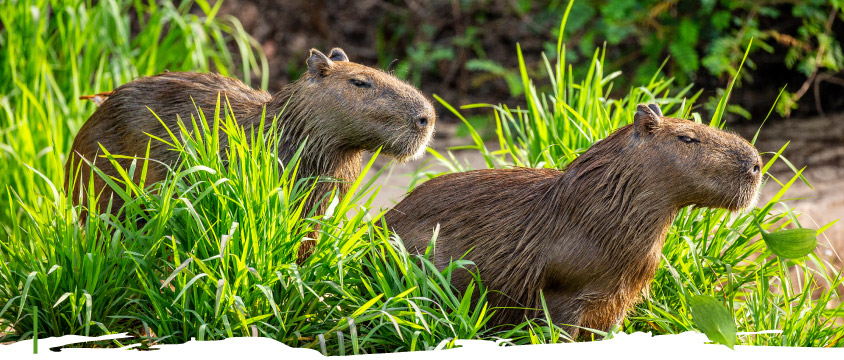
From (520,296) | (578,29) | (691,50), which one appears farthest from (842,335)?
(578,29)

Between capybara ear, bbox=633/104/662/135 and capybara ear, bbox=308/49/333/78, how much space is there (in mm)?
1171

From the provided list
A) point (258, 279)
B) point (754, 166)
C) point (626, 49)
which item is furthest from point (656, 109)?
point (626, 49)

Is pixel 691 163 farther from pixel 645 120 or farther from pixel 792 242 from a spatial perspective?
pixel 792 242

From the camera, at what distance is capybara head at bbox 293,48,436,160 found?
11.2 feet

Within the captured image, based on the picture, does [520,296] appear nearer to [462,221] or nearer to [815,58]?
[462,221]

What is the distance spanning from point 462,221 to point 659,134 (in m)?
0.68

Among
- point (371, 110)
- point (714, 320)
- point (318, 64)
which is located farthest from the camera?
→ point (318, 64)

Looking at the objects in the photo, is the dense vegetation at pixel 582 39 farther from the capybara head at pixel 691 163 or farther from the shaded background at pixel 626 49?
the capybara head at pixel 691 163

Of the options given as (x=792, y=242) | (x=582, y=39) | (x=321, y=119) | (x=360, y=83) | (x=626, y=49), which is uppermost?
(x=360, y=83)

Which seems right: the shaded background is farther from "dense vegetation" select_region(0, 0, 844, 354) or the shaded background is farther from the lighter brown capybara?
the lighter brown capybara

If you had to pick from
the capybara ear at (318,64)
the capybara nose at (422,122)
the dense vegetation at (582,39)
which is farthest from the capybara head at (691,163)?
the dense vegetation at (582,39)

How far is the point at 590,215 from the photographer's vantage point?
2994mm

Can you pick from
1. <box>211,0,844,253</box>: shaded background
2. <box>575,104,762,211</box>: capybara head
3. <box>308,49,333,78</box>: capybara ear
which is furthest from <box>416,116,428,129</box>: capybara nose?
<box>211,0,844,253</box>: shaded background

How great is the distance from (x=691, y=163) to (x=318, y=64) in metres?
1.38
